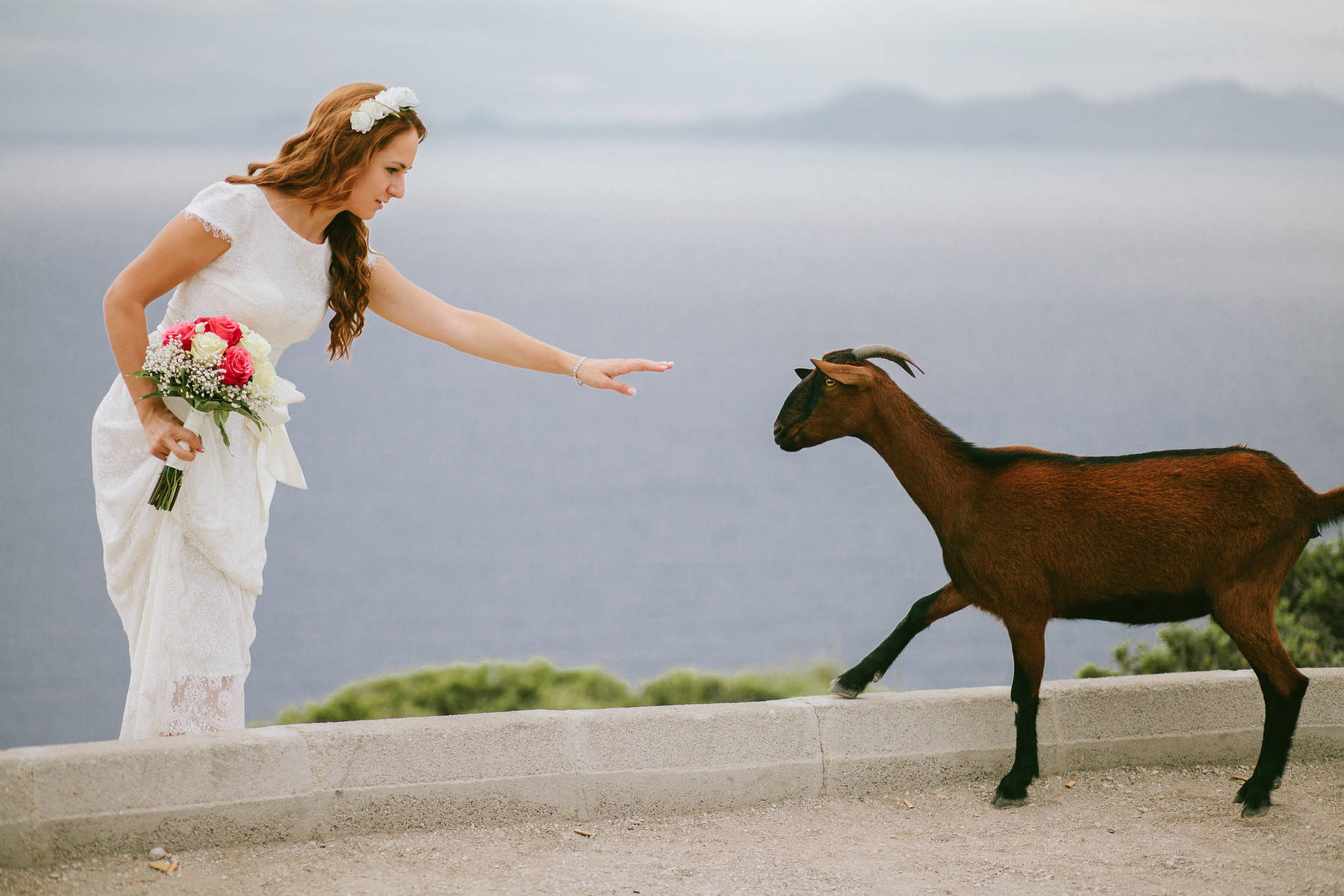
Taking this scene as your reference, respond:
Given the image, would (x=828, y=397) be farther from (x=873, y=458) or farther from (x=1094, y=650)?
(x=873, y=458)

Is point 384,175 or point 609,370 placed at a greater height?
point 384,175

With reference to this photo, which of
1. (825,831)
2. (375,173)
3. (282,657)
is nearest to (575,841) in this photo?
(825,831)

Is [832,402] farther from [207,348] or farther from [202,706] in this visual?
[202,706]

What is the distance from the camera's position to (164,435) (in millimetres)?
2826

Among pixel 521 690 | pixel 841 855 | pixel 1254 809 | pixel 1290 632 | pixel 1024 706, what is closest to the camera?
pixel 841 855

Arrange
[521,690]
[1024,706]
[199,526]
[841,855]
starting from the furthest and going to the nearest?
1. [521,690]
2. [1024,706]
3. [841,855]
4. [199,526]

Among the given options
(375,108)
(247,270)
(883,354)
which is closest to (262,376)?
(247,270)

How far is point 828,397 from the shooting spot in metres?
3.41

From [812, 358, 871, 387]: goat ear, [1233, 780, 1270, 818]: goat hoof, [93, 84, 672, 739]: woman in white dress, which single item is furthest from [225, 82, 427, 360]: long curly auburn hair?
[1233, 780, 1270, 818]: goat hoof

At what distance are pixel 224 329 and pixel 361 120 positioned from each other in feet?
2.08

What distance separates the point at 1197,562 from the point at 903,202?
13.0ft

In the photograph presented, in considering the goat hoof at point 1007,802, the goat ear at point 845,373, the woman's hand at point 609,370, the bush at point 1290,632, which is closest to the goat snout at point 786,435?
the goat ear at point 845,373

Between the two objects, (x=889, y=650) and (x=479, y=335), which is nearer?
(x=479, y=335)

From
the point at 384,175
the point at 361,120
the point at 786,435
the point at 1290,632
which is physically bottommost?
the point at 1290,632
